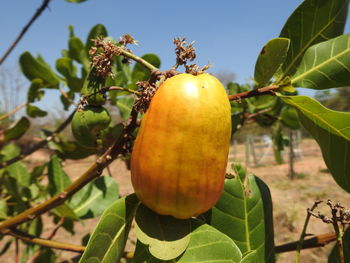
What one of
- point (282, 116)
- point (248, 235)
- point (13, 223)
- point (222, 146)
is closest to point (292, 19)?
point (222, 146)

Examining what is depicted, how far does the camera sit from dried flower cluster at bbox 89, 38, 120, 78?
0.54 meters

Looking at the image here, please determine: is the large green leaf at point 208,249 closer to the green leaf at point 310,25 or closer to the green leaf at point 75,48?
the green leaf at point 310,25

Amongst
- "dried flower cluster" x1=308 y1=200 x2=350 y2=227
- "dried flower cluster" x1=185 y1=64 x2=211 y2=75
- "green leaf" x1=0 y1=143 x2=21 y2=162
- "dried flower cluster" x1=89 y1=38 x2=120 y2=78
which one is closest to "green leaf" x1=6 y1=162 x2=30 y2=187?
"green leaf" x1=0 y1=143 x2=21 y2=162

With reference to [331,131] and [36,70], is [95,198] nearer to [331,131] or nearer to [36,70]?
[36,70]

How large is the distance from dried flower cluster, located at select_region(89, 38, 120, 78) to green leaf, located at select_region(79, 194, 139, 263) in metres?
0.24

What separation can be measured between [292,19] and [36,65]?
40.4 inches

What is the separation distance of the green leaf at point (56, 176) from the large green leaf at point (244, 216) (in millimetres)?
759

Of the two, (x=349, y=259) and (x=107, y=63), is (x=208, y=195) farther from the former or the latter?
(x=349, y=259)

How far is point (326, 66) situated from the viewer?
1.97 feet

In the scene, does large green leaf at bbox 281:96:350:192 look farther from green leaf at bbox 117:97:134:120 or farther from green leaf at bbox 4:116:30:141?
green leaf at bbox 4:116:30:141

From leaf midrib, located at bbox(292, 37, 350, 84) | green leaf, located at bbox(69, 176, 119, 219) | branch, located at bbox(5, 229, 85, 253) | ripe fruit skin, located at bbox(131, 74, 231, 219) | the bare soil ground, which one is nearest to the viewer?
ripe fruit skin, located at bbox(131, 74, 231, 219)

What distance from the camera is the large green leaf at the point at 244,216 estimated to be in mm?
661

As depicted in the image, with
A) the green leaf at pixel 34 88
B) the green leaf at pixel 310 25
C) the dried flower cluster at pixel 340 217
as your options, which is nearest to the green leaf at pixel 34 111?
the green leaf at pixel 34 88

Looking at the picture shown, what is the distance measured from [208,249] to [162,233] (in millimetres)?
82
